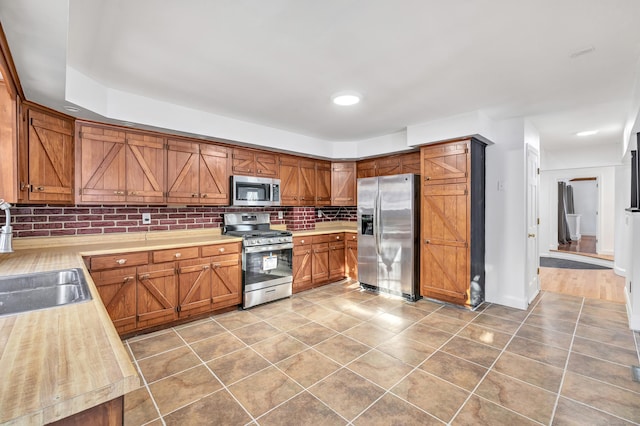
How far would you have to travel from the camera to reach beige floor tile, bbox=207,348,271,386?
2.36m

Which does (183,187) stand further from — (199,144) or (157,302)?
(157,302)

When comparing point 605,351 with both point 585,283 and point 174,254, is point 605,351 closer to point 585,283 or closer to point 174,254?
point 585,283

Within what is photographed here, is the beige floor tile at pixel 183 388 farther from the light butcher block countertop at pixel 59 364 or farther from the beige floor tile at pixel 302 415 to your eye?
the light butcher block countertop at pixel 59 364

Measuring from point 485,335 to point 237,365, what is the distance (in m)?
2.46

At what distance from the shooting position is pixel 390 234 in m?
4.37

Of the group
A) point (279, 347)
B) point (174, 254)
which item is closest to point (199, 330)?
point (174, 254)

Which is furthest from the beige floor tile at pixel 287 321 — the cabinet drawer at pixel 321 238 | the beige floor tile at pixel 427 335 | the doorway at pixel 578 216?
the doorway at pixel 578 216

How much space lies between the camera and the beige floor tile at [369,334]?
2.95 metres

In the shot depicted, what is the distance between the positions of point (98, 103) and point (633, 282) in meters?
5.80

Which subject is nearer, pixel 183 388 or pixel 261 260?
pixel 183 388

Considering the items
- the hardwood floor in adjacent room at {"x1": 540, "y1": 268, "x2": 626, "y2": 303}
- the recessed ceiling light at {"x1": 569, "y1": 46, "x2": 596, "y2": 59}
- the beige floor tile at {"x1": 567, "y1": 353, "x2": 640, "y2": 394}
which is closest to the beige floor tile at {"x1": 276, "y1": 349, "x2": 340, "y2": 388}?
the beige floor tile at {"x1": 567, "y1": 353, "x2": 640, "y2": 394}

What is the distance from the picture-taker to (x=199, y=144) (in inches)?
148

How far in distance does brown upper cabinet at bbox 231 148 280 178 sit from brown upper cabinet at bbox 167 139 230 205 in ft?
0.49

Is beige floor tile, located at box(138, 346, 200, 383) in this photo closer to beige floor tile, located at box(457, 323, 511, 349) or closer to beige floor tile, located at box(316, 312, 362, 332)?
beige floor tile, located at box(316, 312, 362, 332)
